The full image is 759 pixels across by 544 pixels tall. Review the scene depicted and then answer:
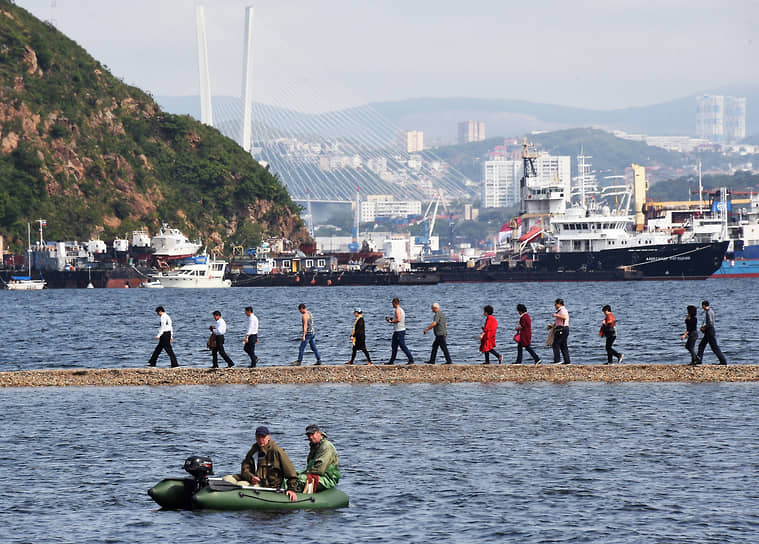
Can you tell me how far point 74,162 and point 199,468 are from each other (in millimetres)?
165993

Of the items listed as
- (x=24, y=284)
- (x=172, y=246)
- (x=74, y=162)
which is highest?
(x=74, y=162)

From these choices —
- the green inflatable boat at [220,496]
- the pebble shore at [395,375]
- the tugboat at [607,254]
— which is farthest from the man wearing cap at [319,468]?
the tugboat at [607,254]

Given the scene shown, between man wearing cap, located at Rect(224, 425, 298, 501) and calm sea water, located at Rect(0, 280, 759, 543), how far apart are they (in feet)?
2.02

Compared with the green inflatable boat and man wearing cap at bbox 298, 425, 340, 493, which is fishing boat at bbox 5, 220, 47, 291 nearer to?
the green inflatable boat

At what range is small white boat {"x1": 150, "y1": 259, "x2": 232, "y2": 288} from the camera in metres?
165

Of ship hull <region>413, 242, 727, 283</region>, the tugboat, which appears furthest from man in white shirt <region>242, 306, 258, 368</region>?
ship hull <region>413, 242, 727, 283</region>

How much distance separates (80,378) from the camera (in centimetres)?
3762

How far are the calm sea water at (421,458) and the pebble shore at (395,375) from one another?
3.03 ft

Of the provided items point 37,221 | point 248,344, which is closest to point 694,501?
point 248,344

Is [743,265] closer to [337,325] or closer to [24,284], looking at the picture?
[24,284]

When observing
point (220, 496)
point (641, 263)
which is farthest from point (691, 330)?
point (641, 263)

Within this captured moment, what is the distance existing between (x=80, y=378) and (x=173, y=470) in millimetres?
15361

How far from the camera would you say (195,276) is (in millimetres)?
165250

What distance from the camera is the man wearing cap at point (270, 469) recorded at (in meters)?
20.2
